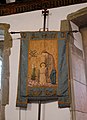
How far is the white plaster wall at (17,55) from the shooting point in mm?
4074

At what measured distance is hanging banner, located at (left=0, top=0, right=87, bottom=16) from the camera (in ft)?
14.6

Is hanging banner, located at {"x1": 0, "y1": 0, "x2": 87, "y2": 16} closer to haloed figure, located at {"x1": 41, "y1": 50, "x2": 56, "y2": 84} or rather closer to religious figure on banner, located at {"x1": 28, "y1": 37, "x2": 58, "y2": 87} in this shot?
religious figure on banner, located at {"x1": 28, "y1": 37, "x2": 58, "y2": 87}

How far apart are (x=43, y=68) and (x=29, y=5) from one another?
1035 millimetres

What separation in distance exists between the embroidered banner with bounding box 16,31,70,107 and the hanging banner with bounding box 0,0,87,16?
45cm

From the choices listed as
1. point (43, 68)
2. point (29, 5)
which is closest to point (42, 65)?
point (43, 68)

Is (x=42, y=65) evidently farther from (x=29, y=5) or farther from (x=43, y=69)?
(x=29, y=5)

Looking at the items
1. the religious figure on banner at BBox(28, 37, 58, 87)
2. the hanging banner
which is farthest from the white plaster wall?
the religious figure on banner at BBox(28, 37, 58, 87)

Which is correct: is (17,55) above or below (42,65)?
above

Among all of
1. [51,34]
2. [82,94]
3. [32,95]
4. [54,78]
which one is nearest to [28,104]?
[32,95]

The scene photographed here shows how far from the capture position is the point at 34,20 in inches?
180

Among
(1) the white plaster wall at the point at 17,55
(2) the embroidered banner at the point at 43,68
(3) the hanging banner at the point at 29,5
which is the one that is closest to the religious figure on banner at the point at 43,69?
(2) the embroidered banner at the point at 43,68

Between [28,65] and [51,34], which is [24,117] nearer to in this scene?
[28,65]

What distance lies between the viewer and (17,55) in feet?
14.7

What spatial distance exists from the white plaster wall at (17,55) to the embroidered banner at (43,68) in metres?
0.12
